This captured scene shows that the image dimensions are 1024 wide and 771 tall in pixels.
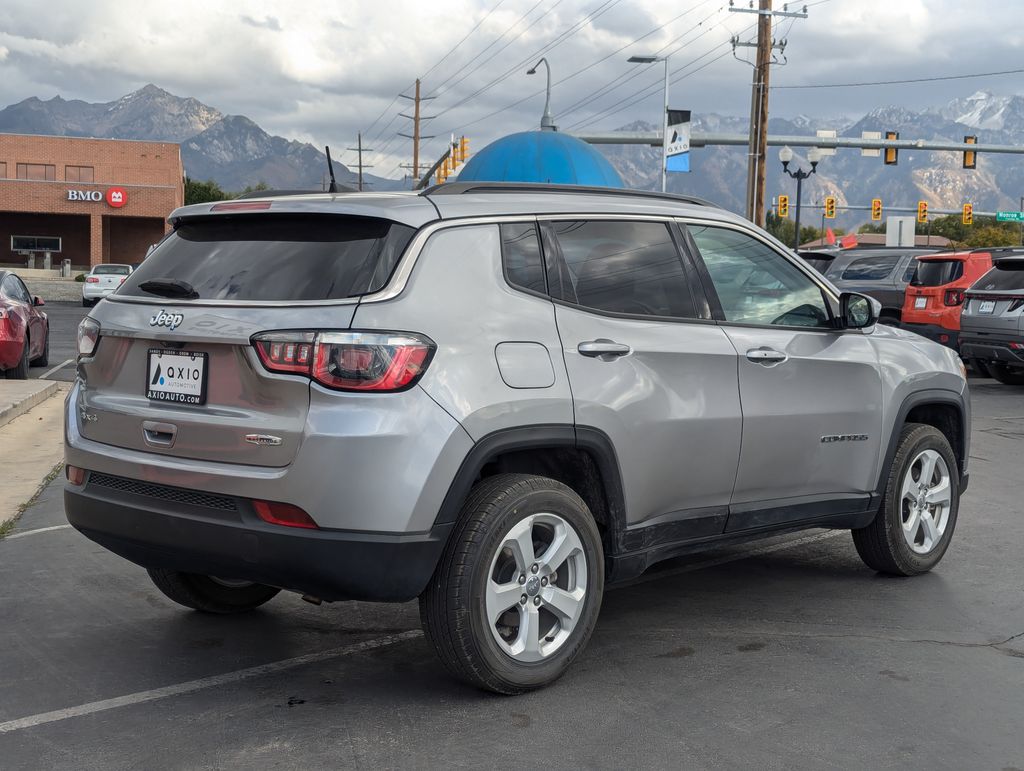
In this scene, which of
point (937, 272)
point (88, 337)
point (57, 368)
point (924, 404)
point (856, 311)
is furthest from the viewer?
point (937, 272)

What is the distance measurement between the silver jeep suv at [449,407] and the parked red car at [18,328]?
1052 centimetres

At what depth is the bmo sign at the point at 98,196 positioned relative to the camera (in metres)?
63.6

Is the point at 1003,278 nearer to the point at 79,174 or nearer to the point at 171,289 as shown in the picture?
the point at 171,289

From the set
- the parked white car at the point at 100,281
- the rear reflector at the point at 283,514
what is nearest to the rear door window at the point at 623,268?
the rear reflector at the point at 283,514

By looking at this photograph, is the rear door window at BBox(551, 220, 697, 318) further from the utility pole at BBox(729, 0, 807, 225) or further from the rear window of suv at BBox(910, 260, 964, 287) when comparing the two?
the utility pole at BBox(729, 0, 807, 225)

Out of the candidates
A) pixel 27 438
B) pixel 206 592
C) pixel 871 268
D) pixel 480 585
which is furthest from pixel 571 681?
pixel 871 268

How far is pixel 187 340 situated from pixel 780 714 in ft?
7.96

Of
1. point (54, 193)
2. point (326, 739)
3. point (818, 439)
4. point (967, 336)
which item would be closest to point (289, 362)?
point (326, 739)

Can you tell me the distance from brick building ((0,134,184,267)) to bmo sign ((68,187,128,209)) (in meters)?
0.05

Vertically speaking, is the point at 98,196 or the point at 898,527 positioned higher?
the point at 98,196

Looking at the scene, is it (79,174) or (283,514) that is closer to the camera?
(283,514)

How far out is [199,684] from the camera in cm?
436

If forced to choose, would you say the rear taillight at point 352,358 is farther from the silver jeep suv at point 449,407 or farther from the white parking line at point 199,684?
the white parking line at point 199,684

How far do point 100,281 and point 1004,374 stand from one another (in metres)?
30.6
